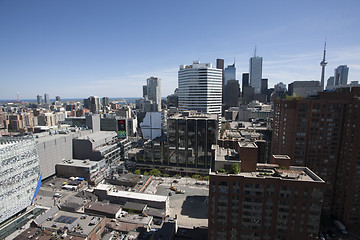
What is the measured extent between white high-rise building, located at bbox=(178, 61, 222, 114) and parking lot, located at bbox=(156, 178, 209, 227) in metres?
80.7

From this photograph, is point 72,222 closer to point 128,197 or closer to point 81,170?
point 128,197

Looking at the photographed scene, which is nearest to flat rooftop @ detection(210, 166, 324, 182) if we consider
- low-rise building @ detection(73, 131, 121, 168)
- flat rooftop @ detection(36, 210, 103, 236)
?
flat rooftop @ detection(36, 210, 103, 236)

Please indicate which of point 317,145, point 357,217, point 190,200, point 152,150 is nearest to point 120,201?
point 190,200

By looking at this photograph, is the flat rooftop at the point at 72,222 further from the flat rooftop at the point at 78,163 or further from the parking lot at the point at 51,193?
the flat rooftop at the point at 78,163

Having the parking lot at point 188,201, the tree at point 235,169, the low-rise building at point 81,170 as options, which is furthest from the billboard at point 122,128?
the tree at point 235,169

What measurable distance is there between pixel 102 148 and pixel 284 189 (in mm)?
93624

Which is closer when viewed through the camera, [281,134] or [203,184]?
[281,134]

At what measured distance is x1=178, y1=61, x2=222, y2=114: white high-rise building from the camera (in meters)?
162

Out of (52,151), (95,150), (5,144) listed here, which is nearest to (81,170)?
(95,150)

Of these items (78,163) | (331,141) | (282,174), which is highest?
(331,141)

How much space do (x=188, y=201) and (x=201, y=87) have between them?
10374 cm

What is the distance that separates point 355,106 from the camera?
6550 centimetres

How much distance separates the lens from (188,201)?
82188 millimetres

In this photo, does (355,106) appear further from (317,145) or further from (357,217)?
(357,217)
